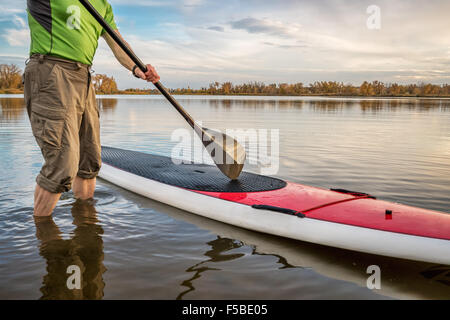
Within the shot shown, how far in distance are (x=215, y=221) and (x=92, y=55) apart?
2.21 meters

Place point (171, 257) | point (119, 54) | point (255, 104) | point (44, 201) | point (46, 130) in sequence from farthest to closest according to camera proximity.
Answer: point (255, 104) → point (119, 54) → point (44, 201) → point (46, 130) → point (171, 257)

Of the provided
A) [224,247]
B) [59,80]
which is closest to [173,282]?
[224,247]

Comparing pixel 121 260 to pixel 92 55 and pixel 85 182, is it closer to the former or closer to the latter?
pixel 85 182

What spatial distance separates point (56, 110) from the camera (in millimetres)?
3359

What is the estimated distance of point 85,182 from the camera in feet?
14.9

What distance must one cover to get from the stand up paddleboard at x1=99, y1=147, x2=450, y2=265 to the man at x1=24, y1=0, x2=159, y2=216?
4.70 ft

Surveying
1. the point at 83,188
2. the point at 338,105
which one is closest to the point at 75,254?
the point at 83,188

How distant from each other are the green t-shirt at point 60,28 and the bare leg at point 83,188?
5.27 ft

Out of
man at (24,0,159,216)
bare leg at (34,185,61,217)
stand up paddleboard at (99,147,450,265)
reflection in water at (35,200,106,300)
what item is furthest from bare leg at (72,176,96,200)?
man at (24,0,159,216)

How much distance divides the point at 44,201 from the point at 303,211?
264cm

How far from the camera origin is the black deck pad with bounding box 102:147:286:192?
4.39 metres

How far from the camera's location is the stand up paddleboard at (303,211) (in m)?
2.99

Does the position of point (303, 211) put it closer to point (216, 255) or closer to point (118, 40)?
point (216, 255)

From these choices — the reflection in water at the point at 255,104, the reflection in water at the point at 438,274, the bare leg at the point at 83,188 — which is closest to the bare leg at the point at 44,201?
the bare leg at the point at 83,188
